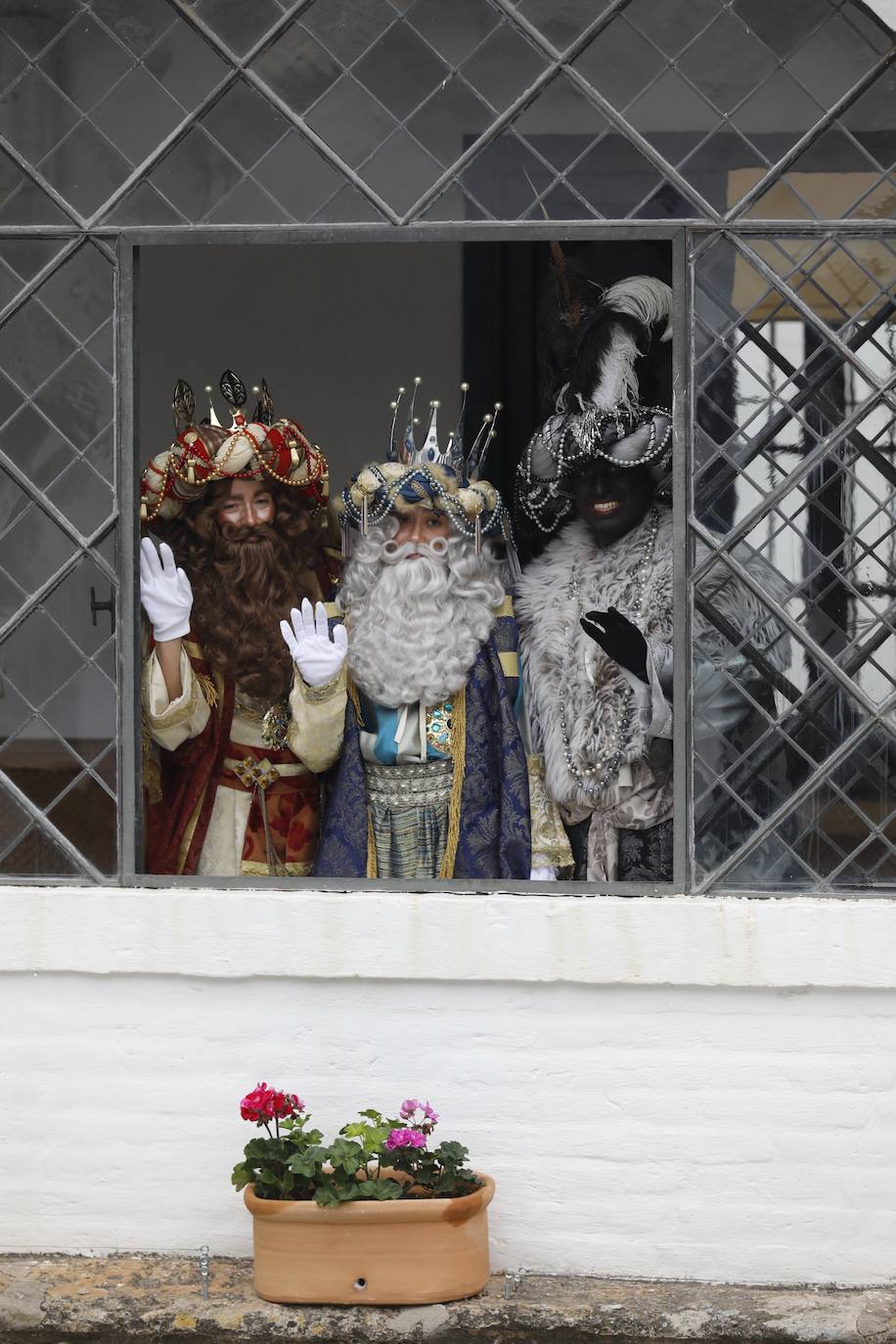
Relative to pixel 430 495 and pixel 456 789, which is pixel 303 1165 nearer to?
pixel 456 789

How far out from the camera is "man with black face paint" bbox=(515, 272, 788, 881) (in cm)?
507

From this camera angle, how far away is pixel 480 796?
515cm

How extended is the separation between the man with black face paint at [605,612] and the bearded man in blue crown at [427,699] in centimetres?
12

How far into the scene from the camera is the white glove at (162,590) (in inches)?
195

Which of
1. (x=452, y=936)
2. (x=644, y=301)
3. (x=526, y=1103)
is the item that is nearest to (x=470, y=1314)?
(x=526, y=1103)

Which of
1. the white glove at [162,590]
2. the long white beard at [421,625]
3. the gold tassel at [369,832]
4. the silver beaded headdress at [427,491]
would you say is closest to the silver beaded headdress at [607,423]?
the silver beaded headdress at [427,491]

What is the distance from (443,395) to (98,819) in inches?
97.7

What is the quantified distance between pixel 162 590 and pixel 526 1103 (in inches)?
64.4

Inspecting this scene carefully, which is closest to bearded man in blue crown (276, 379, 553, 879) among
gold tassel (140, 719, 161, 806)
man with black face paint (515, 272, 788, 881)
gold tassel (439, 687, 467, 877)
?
gold tassel (439, 687, 467, 877)

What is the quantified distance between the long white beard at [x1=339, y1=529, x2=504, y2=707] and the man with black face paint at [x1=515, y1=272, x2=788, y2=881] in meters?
0.18

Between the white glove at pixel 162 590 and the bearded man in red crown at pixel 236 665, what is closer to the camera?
the white glove at pixel 162 590

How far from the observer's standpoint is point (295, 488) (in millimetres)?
5332

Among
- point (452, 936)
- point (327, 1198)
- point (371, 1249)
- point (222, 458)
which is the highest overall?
point (222, 458)

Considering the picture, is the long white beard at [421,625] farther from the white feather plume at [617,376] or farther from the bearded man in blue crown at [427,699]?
the white feather plume at [617,376]
